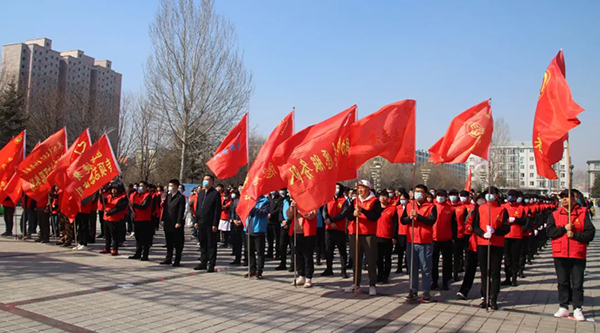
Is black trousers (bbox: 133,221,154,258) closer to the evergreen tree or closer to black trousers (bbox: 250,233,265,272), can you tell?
black trousers (bbox: 250,233,265,272)

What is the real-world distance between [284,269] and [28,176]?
8.19 m

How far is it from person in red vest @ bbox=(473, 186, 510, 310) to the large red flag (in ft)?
45.3

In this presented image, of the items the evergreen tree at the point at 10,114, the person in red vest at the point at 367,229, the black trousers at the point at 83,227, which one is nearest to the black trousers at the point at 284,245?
the person in red vest at the point at 367,229

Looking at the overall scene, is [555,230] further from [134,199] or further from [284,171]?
[134,199]

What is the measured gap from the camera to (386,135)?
8141 mm

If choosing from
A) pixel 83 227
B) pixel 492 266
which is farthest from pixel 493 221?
pixel 83 227

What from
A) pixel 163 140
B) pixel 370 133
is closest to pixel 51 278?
pixel 370 133

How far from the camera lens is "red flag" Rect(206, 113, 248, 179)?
1050cm

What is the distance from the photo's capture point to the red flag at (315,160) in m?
7.70

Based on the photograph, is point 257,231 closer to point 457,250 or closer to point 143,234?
point 143,234

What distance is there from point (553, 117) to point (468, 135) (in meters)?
1.30

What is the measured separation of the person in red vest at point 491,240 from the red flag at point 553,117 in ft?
3.26

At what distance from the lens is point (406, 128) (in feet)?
27.2

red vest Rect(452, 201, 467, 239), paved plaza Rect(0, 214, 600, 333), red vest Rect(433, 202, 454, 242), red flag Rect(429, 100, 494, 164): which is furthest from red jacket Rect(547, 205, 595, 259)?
red vest Rect(452, 201, 467, 239)
